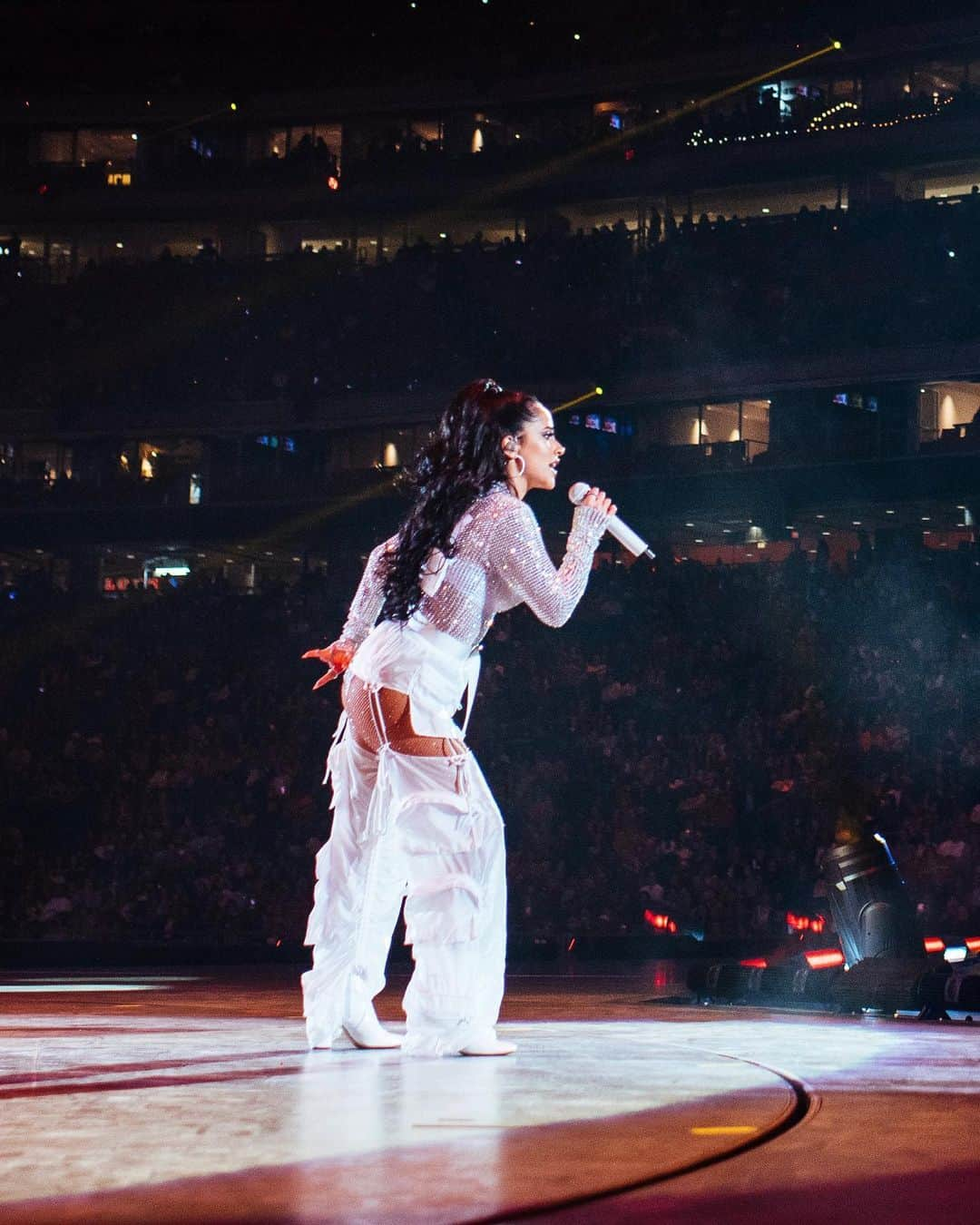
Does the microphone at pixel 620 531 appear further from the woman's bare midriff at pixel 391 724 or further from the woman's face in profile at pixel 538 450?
the woman's bare midriff at pixel 391 724

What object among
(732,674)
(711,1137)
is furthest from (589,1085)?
(732,674)

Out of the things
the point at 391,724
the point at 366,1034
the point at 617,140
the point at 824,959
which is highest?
the point at 617,140

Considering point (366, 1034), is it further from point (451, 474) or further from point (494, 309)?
point (494, 309)

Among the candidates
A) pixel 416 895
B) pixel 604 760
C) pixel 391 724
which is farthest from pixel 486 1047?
pixel 604 760

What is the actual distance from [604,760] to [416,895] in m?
11.4

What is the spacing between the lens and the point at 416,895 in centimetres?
366

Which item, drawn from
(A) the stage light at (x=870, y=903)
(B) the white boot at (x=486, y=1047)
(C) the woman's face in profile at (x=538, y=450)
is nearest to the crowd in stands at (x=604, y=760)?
(A) the stage light at (x=870, y=903)

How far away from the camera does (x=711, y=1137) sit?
7.30 feet

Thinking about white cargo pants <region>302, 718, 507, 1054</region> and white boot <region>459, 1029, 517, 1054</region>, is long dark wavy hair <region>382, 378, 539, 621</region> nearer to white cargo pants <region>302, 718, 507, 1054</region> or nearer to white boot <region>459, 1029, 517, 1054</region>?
white cargo pants <region>302, 718, 507, 1054</region>

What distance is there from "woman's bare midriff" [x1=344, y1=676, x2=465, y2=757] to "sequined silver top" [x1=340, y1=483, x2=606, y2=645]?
220mm

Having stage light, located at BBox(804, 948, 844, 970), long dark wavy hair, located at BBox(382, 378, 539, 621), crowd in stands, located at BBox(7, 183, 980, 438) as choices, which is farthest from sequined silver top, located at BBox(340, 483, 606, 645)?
crowd in stands, located at BBox(7, 183, 980, 438)

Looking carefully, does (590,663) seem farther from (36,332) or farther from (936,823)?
A: (36,332)

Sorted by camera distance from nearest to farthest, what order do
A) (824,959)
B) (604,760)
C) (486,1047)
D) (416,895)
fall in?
(486,1047) < (416,895) < (824,959) < (604,760)

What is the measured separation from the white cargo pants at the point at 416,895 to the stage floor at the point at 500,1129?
146mm
